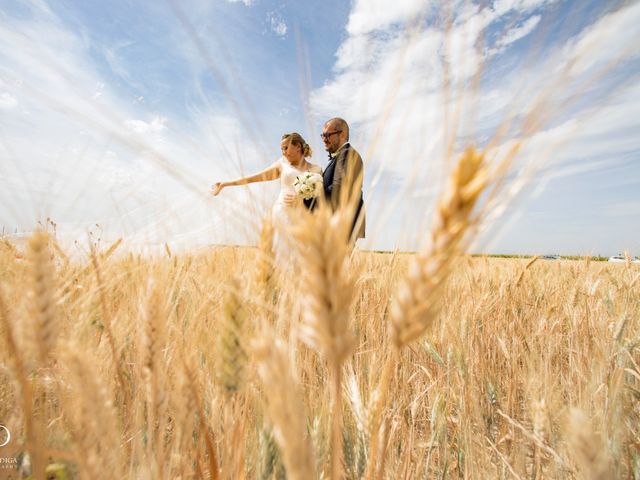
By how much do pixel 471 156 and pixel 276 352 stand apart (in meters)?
0.30

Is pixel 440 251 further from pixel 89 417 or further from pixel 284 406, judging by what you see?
pixel 89 417

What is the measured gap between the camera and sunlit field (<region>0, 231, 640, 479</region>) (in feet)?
1.58

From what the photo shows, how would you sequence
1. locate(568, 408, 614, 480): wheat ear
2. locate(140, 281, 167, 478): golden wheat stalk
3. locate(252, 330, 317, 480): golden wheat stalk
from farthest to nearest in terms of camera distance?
locate(140, 281, 167, 478): golden wheat stalk < locate(568, 408, 614, 480): wheat ear < locate(252, 330, 317, 480): golden wheat stalk

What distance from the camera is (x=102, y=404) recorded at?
482 mm

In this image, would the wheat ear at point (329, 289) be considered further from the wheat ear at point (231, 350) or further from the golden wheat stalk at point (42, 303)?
the golden wheat stalk at point (42, 303)

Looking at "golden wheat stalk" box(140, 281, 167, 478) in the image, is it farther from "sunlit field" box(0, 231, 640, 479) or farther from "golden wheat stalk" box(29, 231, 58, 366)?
"golden wheat stalk" box(29, 231, 58, 366)

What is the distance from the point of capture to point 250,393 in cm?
92

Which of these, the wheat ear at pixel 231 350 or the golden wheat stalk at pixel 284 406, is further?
the wheat ear at pixel 231 350

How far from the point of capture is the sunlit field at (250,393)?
1.58 ft

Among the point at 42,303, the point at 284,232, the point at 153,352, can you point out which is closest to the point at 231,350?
the point at 153,352

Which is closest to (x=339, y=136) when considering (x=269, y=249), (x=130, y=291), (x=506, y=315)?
(x=506, y=315)

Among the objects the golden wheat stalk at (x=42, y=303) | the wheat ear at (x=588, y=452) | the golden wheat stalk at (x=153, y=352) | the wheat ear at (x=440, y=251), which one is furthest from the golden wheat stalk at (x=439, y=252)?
the golden wheat stalk at (x=42, y=303)

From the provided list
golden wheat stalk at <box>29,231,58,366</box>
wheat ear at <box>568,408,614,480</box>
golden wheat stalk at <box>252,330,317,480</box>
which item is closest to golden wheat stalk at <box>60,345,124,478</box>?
golden wheat stalk at <box>29,231,58,366</box>

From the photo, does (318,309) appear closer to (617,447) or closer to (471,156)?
(471,156)
